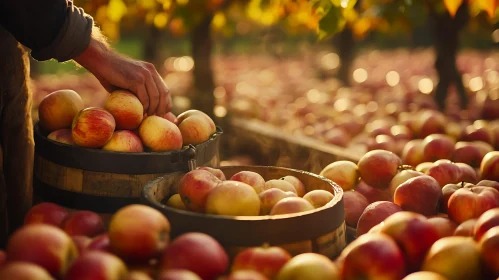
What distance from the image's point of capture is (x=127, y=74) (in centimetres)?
226

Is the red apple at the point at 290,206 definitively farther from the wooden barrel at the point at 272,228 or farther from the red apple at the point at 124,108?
the red apple at the point at 124,108

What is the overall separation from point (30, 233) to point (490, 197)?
5.13 ft

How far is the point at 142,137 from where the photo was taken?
2316 millimetres

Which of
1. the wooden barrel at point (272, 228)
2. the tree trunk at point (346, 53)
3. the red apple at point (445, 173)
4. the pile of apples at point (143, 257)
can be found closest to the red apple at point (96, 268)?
the pile of apples at point (143, 257)

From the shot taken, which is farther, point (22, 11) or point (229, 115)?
point (229, 115)

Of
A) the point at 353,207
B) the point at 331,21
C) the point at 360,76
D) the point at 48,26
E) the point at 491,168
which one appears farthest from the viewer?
the point at 360,76

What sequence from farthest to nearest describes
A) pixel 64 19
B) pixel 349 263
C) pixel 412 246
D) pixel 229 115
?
pixel 229 115, pixel 64 19, pixel 412 246, pixel 349 263

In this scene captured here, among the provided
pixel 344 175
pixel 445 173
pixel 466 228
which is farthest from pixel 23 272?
pixel 445 173

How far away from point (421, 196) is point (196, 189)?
893mm

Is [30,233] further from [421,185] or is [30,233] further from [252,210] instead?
[421,185]

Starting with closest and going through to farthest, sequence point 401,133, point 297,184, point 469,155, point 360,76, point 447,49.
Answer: point 297,184 → point 469,155 → point 401,133 → point 447,49 → point 360,76

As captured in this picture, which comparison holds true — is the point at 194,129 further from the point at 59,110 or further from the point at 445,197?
the point at 445,197

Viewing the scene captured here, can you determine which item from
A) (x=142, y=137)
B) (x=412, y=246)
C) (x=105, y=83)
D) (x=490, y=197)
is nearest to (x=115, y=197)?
(x=142, y=137)

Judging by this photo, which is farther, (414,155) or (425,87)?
(425,87)
